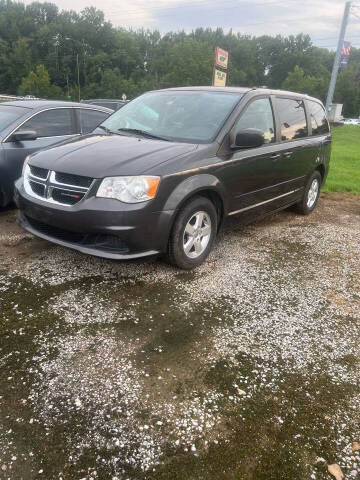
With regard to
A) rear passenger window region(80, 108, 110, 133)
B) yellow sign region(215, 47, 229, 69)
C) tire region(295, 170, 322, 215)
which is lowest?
tire region(295, 170, 322, 215)

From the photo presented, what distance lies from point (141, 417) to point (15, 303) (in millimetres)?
1579

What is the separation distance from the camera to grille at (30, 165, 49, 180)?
3486 mm

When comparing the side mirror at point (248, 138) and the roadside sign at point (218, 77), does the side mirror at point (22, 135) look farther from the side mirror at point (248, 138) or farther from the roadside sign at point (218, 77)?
the roadside sign at point (218, 77)

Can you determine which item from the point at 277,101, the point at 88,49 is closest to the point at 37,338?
the point at 277,101

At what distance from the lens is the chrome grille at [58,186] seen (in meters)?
3.21

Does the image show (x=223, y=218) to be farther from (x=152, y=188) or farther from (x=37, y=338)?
(x=37, y=338)

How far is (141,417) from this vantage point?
207cm

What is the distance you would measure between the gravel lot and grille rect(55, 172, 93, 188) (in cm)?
89

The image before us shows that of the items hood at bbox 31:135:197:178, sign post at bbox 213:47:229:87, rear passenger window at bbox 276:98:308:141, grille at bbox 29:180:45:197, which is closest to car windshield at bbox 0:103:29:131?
hood at bbox 31:135:197:178

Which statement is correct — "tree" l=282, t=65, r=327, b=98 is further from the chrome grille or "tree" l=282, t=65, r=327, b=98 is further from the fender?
the chrome grille

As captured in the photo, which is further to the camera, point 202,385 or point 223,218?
point 223,218

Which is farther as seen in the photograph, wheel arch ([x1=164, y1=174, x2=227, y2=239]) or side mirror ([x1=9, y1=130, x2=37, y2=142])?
side mirror ([x1=9, y1=130, x2=37, y2=142])

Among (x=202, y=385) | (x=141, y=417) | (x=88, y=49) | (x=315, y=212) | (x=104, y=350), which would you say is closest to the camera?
(x=141, y=417)

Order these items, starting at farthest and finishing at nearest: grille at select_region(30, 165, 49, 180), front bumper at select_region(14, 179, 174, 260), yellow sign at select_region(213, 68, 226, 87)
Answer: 1. yellow sign at select_region(213, 68, 226, 87)
2. grille at select_region(30, 165, 49, 180)
3. front bumper at select_region(14, 179, 174, 260)
